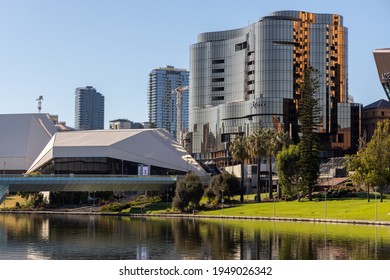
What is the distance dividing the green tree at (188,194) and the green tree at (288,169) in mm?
16339

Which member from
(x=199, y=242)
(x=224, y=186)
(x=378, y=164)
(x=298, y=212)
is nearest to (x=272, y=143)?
(x=224, y=186)

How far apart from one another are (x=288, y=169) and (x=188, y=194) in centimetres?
2005

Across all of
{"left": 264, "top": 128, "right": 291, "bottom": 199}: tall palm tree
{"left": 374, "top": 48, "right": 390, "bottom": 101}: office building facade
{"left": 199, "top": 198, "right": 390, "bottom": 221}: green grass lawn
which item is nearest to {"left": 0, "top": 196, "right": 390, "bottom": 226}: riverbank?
{"left": 199, "top": 198, "right": 390, "bottom": 221}: green grass lawn

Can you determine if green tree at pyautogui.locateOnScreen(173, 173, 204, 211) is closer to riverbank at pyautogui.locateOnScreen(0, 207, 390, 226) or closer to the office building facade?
riverbank at pyautogui.locateOnScreen(0, 207, 390, 226)

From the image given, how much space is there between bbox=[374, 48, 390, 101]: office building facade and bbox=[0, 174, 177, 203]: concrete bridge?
209ft

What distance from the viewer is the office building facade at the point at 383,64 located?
129 metres

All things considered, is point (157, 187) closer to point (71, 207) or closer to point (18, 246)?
point (71, 207)

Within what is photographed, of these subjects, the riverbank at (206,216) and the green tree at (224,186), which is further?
the green tree at (224,186)

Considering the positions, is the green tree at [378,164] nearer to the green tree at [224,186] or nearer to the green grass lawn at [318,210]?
the green grass lawn at [318,210]

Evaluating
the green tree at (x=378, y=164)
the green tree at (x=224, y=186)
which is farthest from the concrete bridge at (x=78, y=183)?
the green tree at (x=378, y=164)

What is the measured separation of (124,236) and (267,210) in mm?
48157
